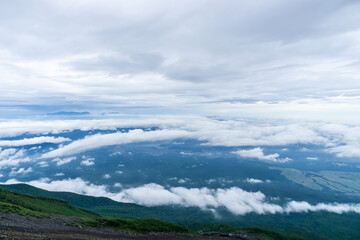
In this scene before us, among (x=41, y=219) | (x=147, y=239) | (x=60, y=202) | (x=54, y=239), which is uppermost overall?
(x=54, y=239)

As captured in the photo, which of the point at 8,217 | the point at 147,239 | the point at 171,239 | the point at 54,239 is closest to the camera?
the point at 54,239

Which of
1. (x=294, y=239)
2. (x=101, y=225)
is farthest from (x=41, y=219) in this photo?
(x=294, y=239)

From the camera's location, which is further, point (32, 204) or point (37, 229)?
point (32, 204)

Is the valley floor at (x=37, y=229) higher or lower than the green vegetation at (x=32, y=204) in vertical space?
higher

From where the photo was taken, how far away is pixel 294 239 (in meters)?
174

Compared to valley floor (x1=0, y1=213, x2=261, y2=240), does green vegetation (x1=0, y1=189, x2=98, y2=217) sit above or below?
below

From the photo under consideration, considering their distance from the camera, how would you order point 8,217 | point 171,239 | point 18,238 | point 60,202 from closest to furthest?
point 18,238 < point 8,217 < point 171,239 < point 60,202

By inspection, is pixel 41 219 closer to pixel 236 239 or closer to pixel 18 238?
pixel 18 238

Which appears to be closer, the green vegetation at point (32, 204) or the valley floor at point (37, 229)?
the valley floor at point (37, 229)

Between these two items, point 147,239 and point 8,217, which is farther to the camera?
point 147,239

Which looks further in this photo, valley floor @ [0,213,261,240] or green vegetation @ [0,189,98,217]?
green vegetation @ [0,189,98,217]

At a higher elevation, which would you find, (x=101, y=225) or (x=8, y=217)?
(x=8, y=217)

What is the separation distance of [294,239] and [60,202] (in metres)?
212

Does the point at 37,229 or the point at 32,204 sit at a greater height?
the point at 37,229
